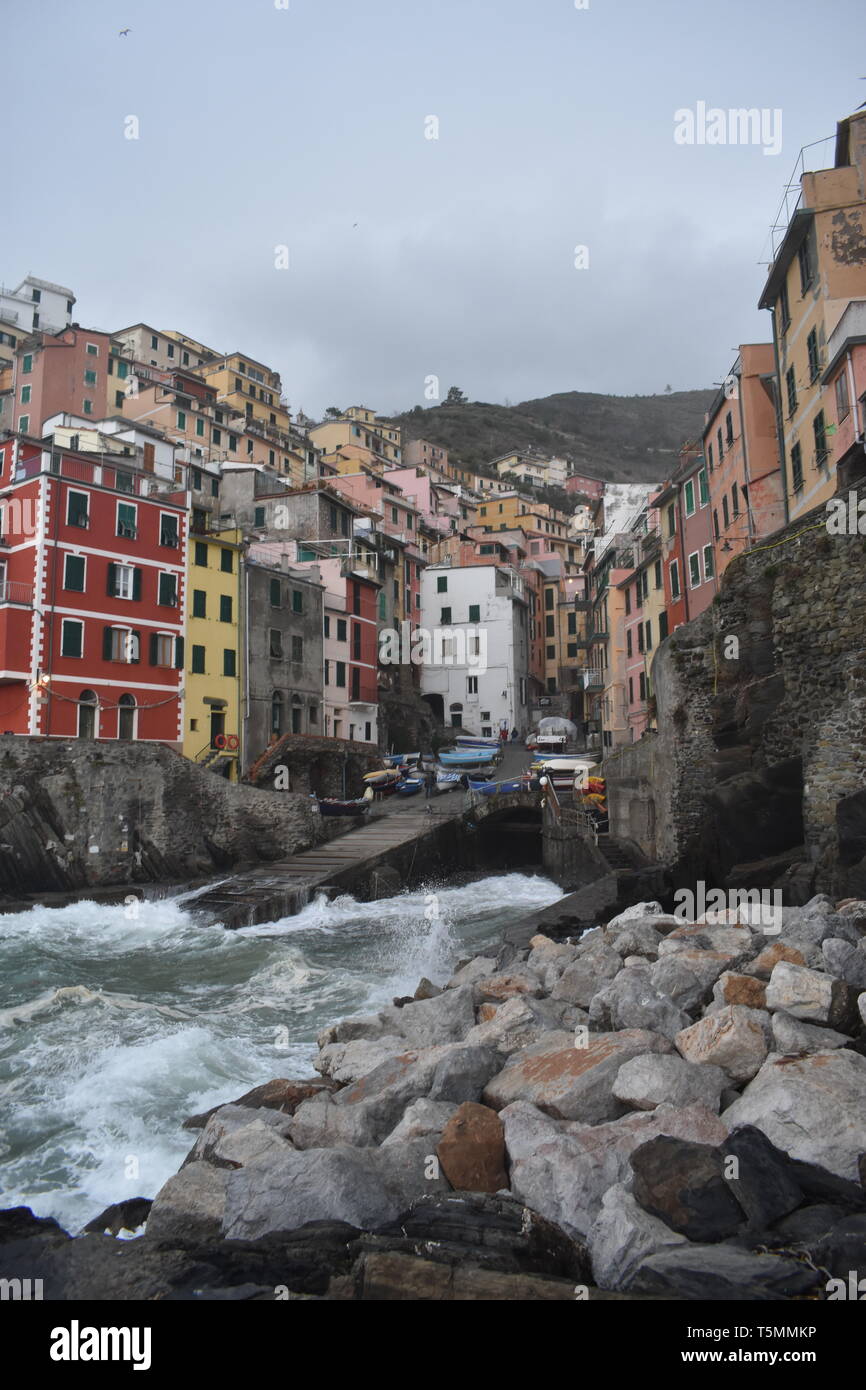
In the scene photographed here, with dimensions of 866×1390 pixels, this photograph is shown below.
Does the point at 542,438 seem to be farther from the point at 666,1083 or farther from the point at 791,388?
the point at 666,1083

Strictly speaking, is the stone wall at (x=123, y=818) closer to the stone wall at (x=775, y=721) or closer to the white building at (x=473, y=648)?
the stone wall at (x=775, y=721)

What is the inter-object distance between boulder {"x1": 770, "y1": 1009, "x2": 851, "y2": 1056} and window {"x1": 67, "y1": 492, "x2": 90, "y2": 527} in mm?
34227

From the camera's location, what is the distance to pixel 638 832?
89.9 feet

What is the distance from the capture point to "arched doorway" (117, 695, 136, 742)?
35781 mm

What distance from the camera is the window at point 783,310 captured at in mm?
27281

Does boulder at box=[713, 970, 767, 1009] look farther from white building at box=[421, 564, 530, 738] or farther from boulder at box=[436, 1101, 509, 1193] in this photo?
white building at box=[421, 564, 530, 738]

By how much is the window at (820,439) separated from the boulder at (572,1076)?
20.8m

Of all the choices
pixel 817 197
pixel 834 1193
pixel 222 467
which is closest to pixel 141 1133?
pixel 834 1193

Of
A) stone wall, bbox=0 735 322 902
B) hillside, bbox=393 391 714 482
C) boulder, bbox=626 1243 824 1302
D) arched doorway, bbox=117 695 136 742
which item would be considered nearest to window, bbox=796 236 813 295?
stone wall, bbox=0 735 322 902

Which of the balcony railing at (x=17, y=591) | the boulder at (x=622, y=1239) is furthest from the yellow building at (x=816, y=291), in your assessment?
the balcony railing at (x=17, y=591)

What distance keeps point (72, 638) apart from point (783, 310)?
1135 inches

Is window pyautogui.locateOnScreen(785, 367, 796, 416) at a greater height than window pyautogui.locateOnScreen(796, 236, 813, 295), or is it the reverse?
window pyautogui.locateOnScreen(796, 236, 813, 295)

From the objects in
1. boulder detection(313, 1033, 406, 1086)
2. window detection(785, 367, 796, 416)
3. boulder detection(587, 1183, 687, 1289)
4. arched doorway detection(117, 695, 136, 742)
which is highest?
window detection(785, 367, 796, 416)
